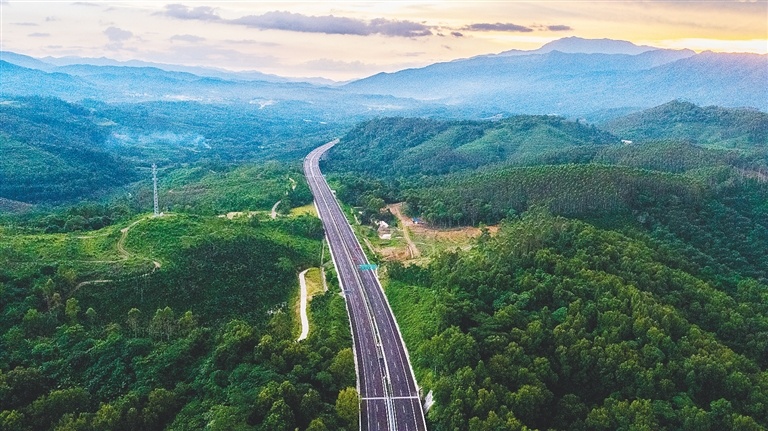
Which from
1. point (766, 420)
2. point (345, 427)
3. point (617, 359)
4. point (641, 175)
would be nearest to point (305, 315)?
point (345, 427)

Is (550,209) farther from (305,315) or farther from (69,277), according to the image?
(69,277)

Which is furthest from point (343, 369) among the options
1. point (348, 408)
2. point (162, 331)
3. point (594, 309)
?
point (594, 309)

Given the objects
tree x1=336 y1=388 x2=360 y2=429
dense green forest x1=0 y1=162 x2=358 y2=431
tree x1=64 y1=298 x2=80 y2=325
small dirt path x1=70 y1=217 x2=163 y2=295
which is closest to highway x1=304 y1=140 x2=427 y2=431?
tree x1=336 y1=388 x2=360 y2=429

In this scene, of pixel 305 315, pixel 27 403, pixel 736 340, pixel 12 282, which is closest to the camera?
pixel 27 403

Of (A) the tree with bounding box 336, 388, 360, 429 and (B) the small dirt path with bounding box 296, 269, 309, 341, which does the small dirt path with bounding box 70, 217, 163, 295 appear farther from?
(A) the tree with bounding box 336, 388, 360, 429

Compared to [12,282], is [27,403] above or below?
below

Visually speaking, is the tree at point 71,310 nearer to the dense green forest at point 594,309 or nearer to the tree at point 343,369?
the tree at point 343,369

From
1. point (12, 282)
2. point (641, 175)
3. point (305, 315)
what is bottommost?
point (305, 315)

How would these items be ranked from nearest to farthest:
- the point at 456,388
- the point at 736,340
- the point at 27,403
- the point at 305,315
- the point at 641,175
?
the point at 27,403
the point at 456,388
the point at 736,340
the point at 305,315
the point at 641,175

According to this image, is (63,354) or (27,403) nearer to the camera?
(27,403)
